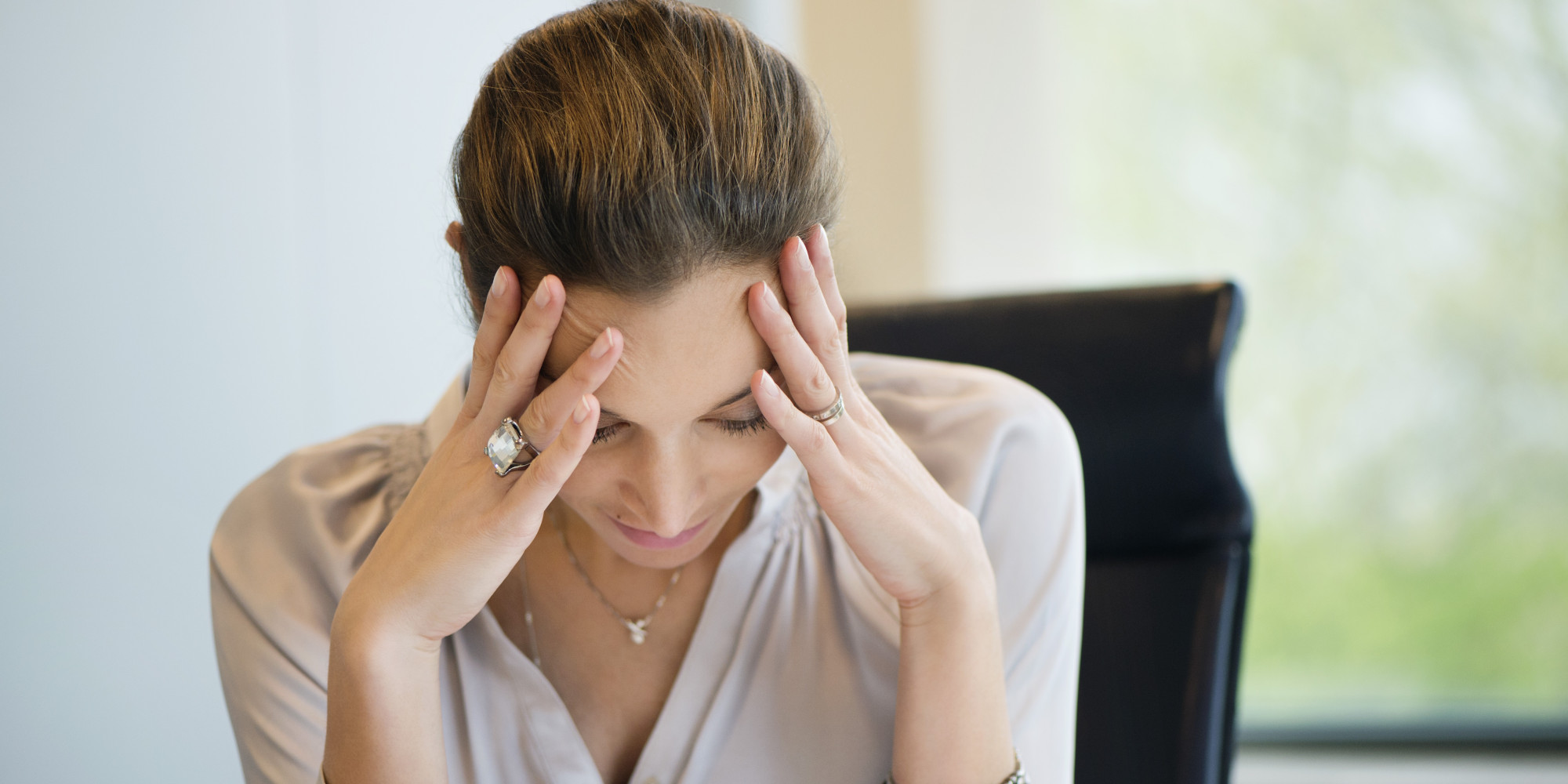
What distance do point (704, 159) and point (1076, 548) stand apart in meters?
0.57

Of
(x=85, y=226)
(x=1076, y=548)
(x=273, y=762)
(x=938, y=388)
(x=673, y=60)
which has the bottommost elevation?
(x=273, y=762)

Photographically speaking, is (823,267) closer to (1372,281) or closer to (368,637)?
(368,637)

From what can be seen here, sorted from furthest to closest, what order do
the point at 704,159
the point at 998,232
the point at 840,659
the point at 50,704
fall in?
the point at 998,232, the point at 840,659, the point at 50,704, the point at 704,159

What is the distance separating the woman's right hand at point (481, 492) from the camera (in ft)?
2.71

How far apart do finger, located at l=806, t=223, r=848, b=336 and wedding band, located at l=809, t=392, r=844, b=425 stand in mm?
57

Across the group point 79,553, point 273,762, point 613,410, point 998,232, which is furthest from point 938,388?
point 998,232

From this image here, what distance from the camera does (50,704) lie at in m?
0.99

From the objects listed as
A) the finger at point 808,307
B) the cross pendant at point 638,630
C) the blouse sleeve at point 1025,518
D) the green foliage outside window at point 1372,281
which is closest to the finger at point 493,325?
the finger at point 808,307

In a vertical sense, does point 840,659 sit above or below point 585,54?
below

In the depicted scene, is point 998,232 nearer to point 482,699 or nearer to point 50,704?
point 482,699

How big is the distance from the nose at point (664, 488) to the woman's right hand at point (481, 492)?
2.2 inches

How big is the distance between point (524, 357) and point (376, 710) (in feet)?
1.05

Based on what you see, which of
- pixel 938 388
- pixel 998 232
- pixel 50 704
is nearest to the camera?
pixel 50 704

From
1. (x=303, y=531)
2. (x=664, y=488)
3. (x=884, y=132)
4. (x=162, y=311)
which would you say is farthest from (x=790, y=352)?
(x=884, y=132)
